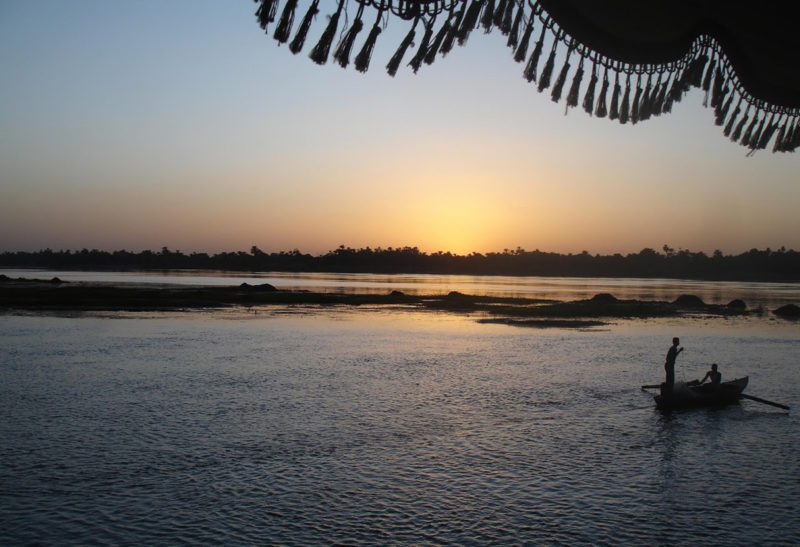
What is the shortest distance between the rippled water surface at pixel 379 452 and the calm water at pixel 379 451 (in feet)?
0.13

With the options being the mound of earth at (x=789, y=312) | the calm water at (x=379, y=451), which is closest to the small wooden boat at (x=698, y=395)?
the calm water at (x=379, y=451)

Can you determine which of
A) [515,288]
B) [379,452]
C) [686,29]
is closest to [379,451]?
[379,452]

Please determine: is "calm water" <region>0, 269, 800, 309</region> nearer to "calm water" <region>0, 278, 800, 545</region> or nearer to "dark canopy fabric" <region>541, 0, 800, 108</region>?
"calm water" <region>0, 278, 800, 545</region>

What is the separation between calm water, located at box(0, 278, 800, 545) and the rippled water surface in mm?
41

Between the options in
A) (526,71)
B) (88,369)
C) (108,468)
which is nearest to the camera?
(526,71)

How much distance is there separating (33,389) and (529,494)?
11.9 m

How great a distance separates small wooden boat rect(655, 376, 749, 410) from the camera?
14.5m

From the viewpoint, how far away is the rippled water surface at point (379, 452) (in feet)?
25.7

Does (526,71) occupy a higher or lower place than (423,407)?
higher

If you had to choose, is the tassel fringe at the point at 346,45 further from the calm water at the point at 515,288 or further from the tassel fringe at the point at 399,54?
the calm water at the point at 515,288

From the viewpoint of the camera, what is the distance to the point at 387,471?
9742 millimetres

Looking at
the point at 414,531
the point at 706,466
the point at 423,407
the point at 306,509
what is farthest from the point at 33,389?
the point at 706,466

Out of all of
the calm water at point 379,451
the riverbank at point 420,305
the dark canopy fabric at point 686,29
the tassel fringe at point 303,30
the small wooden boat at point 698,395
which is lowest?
the calm water at point 379,451

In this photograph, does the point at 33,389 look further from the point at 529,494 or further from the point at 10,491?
the point at 529,494
